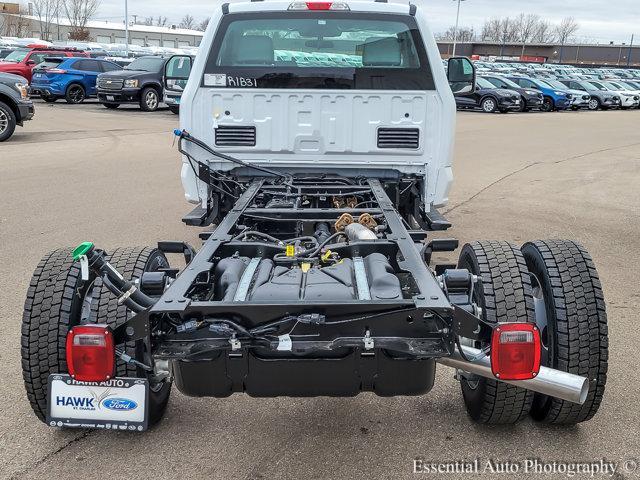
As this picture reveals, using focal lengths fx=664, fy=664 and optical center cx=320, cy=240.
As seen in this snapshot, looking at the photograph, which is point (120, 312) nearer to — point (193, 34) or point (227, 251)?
point (227, 251)

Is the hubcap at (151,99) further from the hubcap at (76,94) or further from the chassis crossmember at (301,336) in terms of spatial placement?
the chassis crossmember at (301,336)

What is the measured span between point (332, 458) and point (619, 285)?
3.64 m

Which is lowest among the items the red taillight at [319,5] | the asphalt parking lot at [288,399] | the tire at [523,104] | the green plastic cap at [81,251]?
the asphalt parking lot at [288,399]

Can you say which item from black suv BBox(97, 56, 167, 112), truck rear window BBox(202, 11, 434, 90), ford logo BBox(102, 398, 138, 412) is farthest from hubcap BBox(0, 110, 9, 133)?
ford logo BBox(102, 398, 138, 412)

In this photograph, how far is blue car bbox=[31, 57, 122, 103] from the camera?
2247cm

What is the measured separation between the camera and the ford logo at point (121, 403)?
265 cm

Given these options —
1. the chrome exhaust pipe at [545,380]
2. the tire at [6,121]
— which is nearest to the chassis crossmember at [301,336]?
the chrome exhaust pipe at [545,380]

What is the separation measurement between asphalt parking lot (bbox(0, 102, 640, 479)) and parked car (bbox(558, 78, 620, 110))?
1663cm

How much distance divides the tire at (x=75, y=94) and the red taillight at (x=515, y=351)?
23.0 meters

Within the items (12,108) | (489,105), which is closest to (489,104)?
(489,105)

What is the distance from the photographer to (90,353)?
2504 millimetres

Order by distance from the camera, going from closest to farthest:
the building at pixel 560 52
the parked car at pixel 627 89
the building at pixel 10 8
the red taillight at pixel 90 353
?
1. the red taillight at pixel 90 353
2. the parked car at pixel 627 89
3. the building at pixel 560 52
4. the building at pixel 10 8

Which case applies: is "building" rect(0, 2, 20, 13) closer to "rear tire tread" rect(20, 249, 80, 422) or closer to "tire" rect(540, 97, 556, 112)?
"tire" rect(540, 97, 556, 112)

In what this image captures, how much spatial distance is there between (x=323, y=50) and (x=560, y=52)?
104 m
